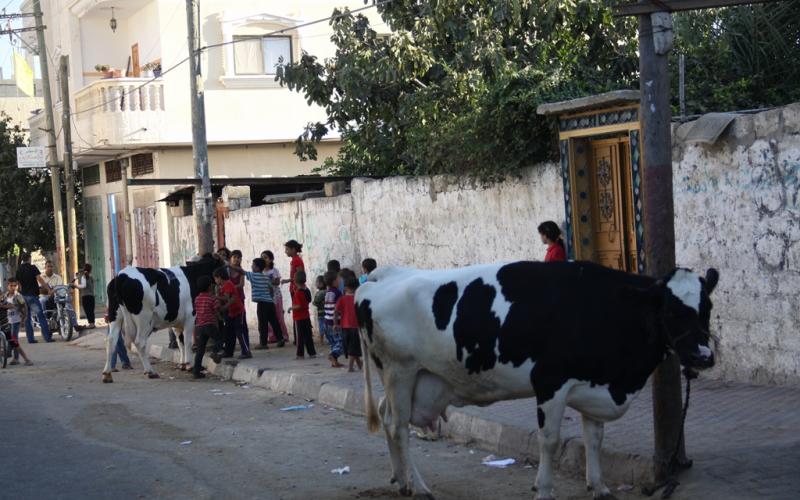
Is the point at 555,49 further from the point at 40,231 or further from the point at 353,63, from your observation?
the point at 40,231

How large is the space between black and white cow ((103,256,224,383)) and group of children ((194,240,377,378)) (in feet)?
1.62

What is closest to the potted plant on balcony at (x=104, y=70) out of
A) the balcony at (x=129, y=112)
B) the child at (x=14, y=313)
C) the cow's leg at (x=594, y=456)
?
the balcony at (x=129, y=112)

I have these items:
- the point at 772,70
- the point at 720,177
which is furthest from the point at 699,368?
the point at 772,70

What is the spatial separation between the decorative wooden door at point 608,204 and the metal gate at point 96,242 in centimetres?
2597

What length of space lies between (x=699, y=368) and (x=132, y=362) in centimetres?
1395

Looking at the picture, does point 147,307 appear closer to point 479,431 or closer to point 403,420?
point 479,431

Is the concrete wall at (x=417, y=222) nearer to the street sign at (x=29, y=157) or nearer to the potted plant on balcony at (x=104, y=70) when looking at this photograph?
the potted plant on balcony at (x=104, y=70)

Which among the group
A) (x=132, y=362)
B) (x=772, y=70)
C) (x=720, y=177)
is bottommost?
(x=132, y=362)

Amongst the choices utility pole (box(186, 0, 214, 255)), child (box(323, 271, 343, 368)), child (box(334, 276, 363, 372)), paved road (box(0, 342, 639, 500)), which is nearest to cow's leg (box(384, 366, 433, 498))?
paved road (box(0, 342, 639, 500))

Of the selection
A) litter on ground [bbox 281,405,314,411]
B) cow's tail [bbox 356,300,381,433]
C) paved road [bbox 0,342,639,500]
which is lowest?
litter on ground [bbox 281,405,314,411]

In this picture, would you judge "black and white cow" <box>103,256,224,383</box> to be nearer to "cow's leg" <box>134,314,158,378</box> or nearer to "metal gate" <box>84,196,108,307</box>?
"cow's leg" <box>134,314,158,378</box>

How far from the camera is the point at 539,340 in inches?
281

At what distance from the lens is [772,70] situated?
51.5 ft

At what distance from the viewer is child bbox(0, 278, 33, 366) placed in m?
19.7
